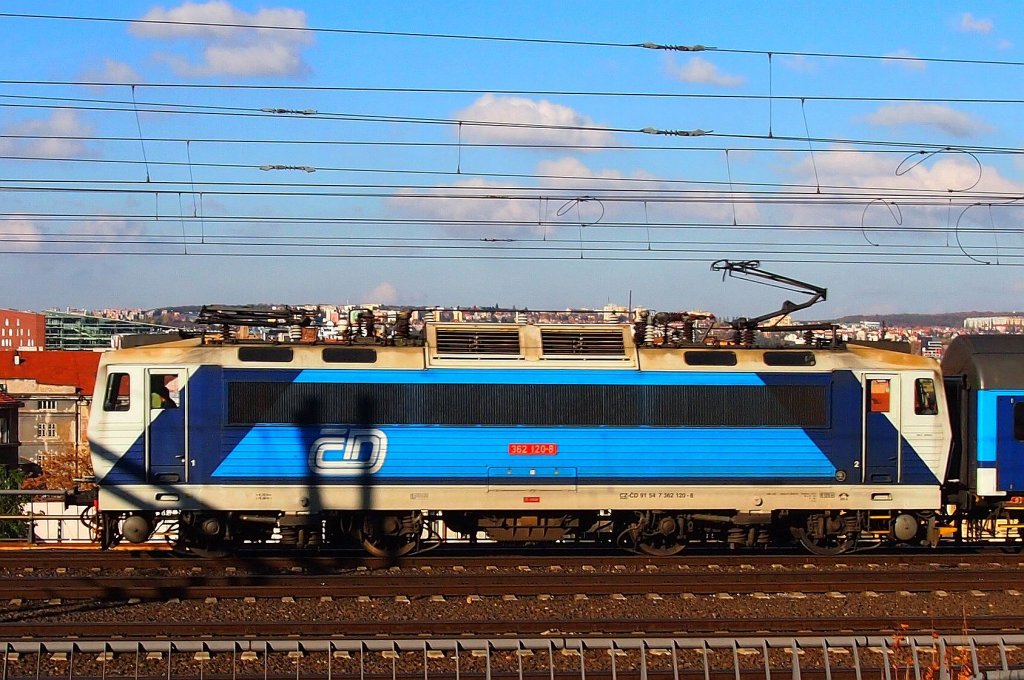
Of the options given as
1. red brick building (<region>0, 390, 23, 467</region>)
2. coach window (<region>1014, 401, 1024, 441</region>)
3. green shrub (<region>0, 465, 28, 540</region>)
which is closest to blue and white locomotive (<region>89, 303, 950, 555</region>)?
coach window (<region>1014, 401, 1024, 441</region>)

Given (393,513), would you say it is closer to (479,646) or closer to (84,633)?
(84,633)

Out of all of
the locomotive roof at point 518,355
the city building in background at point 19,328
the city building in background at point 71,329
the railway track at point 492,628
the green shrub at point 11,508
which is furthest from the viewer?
the city building in background at point 19,328

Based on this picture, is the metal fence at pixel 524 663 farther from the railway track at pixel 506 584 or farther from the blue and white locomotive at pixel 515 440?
the blue and white locomotive at pixel 515 440

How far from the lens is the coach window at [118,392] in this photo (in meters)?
15.9

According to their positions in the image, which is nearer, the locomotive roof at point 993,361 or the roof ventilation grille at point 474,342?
the roof ventilation grille at point 474,342

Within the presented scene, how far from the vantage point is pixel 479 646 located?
9766 millimetres

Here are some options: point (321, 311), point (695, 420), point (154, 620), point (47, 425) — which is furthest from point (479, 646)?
point (47, 425)

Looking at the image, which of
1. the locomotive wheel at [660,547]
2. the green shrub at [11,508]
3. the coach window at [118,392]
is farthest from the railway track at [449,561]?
the green shrub at [11,508]

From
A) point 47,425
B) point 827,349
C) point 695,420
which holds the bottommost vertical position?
point 47,425

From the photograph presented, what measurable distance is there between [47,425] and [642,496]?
58.8m

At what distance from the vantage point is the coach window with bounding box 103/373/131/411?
1588 centimetres

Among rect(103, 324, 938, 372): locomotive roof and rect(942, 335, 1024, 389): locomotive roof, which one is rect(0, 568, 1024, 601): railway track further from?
rect(103, 324, 938, 372): locomotive roof

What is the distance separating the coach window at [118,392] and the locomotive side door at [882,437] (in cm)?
1127

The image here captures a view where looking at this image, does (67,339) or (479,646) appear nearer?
(479,646)
